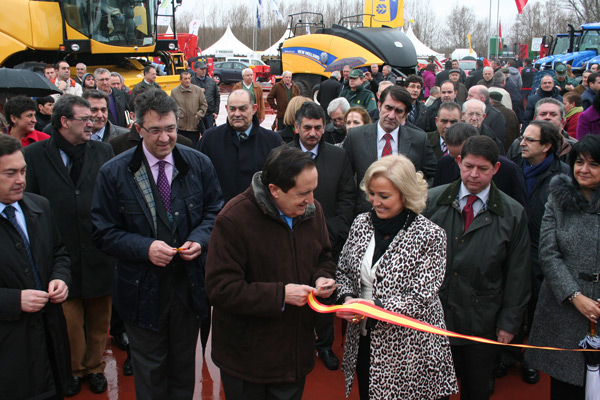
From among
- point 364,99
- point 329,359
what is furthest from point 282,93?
point 329,359

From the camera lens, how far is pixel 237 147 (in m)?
4.89

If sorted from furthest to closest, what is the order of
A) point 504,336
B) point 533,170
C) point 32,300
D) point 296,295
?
point 533,170 → point 504,336 → point 32,300 → point 296,295

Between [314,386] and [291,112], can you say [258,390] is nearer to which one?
[314,386]

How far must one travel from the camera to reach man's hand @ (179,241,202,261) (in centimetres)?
314

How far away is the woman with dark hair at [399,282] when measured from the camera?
2830 mm

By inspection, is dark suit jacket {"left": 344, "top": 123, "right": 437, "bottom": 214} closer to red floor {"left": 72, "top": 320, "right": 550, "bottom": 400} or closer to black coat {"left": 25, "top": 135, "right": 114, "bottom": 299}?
red floor {"left": 72, "top": 320, "right": 550, "bottom": 400}

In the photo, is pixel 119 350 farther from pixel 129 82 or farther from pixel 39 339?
pixel 129 82

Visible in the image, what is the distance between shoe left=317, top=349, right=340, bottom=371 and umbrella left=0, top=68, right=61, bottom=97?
4.06 metres

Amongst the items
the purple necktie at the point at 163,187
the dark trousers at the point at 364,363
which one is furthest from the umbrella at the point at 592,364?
the purple necktie at the point at 163,187

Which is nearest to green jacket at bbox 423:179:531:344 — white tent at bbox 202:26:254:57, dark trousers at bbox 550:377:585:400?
dark trousers at bbox 550:377:585:400

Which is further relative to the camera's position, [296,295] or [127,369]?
[127,369]

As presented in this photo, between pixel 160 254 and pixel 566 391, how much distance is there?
262 cm

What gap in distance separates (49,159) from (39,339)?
1495 mm

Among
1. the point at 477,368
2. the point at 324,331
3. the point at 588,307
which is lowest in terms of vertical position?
the point at 324,331
